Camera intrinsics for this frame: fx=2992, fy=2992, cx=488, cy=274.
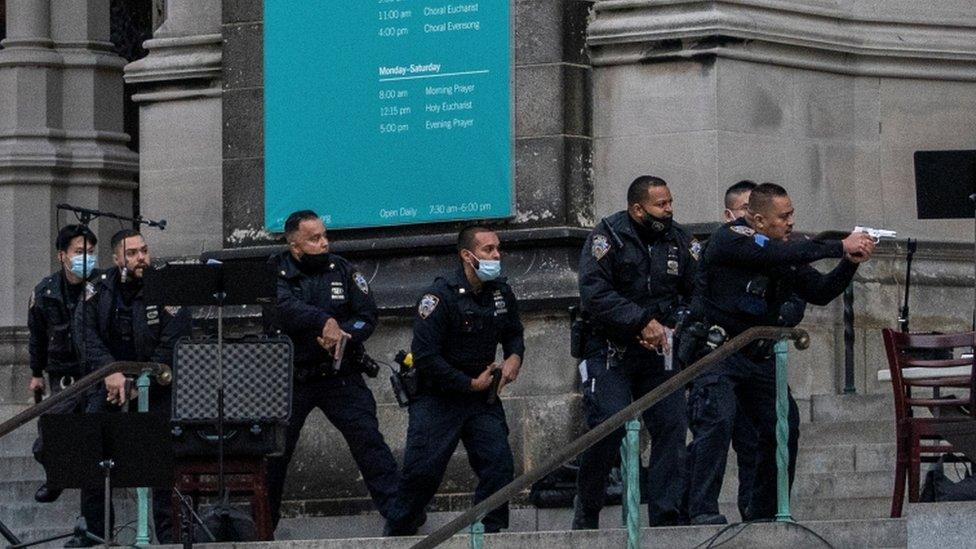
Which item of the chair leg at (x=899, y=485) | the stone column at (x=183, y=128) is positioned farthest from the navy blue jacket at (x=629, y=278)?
the stone column at (x=183, y=128)

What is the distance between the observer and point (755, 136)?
17.7 m

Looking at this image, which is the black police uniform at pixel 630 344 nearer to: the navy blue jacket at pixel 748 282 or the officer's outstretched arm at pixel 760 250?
the navy blue jacket at pixel 748 282

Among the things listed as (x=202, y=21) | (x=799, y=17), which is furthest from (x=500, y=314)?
(x=202, y=21)

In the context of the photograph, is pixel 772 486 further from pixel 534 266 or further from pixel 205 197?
pixel 205 197

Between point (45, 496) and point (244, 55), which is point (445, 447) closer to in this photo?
point (45, 496)

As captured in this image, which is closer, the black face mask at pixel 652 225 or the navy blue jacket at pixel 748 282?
the navy blue jacket at pixel 748 282

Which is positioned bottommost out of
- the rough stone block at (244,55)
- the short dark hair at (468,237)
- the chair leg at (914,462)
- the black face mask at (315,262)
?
the chair leg at (914,462)

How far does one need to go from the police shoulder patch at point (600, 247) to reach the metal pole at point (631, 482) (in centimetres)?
152

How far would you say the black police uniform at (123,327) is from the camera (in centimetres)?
1708

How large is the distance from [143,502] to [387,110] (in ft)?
12.5

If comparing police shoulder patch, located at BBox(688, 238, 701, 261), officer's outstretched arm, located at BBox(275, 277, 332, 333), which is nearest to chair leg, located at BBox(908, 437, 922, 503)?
police shoulder patch, located at BBox(688, 238, 701, 261)

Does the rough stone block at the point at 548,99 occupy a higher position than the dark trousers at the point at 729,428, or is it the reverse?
the rough stone block at the point at 548,99

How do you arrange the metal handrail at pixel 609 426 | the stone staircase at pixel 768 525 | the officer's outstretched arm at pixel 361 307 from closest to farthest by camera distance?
the metal handrail at pixel 609 426
the stone staircase at pixel 768 525
the officer's outstretched arm at pixel 361 307

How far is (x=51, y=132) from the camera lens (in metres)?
21.9
